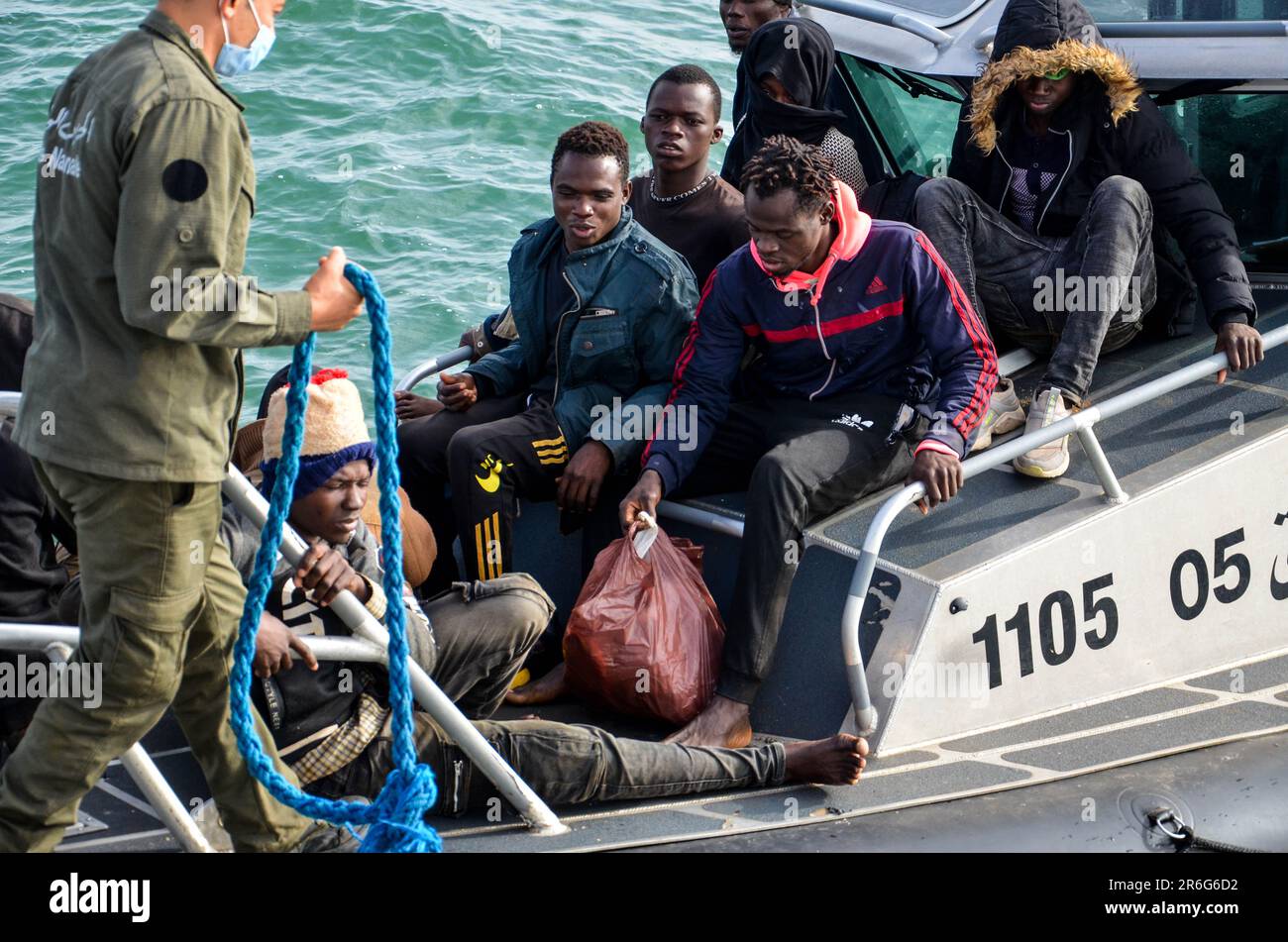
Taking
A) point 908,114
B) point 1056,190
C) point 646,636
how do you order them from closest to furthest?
point 646,636
point 1056,190
point 908,114

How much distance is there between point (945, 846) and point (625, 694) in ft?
3.20

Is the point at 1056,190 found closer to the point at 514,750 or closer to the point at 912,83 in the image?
the point at 912,83

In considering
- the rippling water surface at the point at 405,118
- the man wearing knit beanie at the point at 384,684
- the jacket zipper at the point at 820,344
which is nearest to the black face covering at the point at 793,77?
the jacket zipper at the point at 820,344

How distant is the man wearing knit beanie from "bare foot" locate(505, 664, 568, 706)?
394mm

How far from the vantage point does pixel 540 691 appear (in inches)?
178

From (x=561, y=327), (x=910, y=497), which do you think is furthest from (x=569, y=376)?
(x=910, y=497)

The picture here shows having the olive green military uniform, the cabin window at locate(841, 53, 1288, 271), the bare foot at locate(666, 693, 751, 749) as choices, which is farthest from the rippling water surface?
the olive green military uniform

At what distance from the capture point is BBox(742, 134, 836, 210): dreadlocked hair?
437 centimetres

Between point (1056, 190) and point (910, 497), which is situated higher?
point (1056, 190)

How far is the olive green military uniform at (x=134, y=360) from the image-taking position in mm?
2836

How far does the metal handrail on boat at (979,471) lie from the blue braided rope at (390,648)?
1252 mm

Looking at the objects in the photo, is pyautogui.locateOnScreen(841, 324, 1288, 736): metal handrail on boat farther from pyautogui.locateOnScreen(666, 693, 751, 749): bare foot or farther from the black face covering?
the black face covering

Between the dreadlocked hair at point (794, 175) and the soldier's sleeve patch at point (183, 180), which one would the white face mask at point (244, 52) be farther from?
the dreadlocked hair at point (794, 175)

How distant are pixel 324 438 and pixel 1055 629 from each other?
210 centimetres
